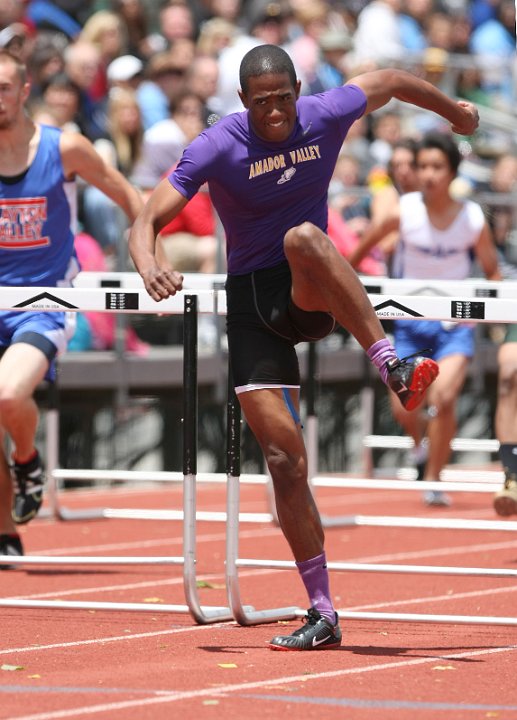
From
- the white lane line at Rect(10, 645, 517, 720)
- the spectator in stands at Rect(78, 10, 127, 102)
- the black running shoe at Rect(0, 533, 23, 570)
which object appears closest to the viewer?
the white lane line at Rect(10, 645, 517, 720)

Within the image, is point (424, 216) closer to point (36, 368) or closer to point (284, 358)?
point (36, 368)

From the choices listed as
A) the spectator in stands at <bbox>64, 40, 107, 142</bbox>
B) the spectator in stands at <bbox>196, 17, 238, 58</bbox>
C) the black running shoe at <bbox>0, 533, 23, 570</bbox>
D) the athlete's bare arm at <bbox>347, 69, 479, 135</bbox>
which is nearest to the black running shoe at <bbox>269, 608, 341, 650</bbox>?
the athlete's bare arm at <bbox>347, 69, 479, 135</bbox>

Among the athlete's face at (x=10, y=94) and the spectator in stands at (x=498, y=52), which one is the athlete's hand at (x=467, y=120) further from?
the spectator in stands at (x=498, y=52)

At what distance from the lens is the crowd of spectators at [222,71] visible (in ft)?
47.9

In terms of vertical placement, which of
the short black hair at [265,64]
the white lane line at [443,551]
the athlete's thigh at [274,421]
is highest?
the short black hair at [265,64]

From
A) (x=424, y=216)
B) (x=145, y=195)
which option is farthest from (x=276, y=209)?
(x=145, y=195)

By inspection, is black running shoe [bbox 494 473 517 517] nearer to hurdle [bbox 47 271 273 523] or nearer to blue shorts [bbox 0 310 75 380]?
hurdle [bbox 47 271 273 523]

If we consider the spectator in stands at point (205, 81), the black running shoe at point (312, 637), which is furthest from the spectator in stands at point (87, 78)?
the black running shoe at point (312, 637)

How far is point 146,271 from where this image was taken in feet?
21.5

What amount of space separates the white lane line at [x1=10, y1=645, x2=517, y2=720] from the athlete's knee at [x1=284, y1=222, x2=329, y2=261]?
153cm

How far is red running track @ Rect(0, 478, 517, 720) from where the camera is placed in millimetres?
5641

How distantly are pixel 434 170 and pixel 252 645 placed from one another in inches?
232

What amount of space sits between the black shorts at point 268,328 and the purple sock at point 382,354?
0.40 metres

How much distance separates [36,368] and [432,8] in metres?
14.2
